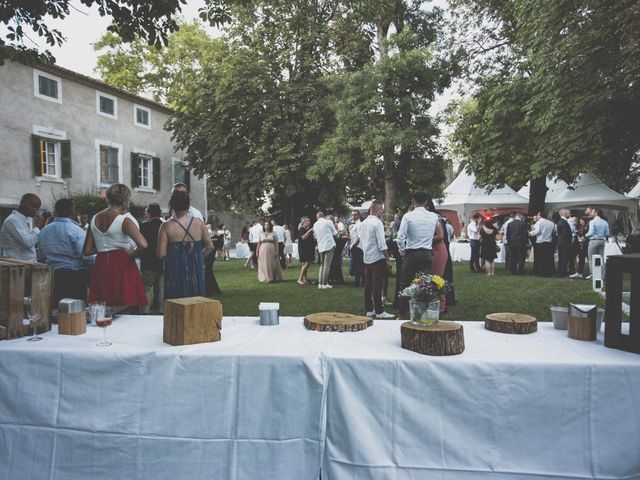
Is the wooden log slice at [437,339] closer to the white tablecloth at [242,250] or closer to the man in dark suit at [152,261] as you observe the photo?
the man in dark suit at [152,261]

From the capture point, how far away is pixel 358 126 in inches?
695

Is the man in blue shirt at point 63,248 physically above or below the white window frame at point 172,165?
below

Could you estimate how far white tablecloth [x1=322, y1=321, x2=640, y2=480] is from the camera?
5.97ft

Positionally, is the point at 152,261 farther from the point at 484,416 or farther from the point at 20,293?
the point at 484,416

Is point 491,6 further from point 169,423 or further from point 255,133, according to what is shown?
point 169,423

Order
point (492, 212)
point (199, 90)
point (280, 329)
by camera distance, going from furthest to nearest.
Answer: point (492, 212)
point (199, 90)
point (280, 329)

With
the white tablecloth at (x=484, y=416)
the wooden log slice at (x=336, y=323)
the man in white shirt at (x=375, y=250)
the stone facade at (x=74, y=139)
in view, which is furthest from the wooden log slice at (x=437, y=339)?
the stone facade at (x=74, y=139)

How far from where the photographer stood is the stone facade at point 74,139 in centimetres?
1542

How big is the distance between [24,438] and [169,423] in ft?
2.41

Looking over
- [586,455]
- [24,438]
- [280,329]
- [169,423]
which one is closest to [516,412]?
[586,455]

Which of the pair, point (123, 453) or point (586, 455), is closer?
point (586, 455)

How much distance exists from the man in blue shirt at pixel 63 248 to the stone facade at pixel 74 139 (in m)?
11.9

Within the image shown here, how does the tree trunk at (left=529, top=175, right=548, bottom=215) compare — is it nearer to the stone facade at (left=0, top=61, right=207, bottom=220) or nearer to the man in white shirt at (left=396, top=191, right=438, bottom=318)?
the man in white shirt at (left=396, top=191, right=438, bottom=318)

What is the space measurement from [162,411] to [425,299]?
1.35m
